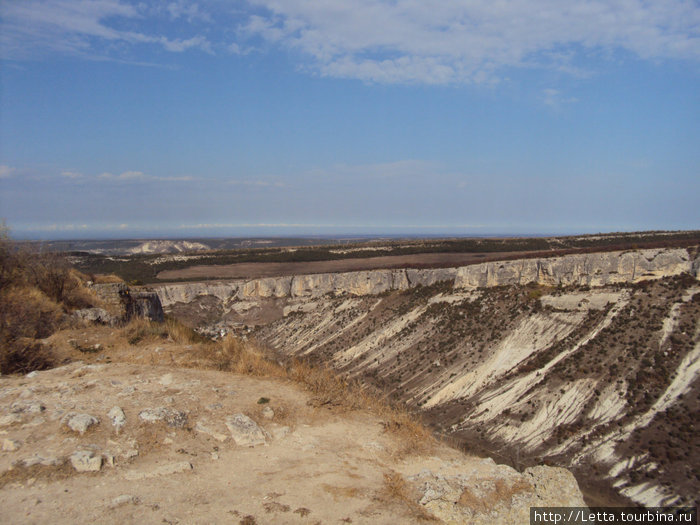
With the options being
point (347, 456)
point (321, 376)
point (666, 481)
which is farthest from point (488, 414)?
point (347, 456)

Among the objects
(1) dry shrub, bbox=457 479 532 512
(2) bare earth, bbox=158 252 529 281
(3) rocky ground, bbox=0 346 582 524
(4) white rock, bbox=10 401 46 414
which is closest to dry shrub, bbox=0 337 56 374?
(3) rocky ground, bbox=0 346 582 524

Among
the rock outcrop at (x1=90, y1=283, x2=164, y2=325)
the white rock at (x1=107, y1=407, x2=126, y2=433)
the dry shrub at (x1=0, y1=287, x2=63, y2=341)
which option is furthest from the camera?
the rock outcrop at (x1=90, y1=283, x2=164, y2=325)

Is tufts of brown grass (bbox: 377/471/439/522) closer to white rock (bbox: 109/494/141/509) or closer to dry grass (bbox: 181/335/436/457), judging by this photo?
dry grass (bbox: 181/335/436/457)

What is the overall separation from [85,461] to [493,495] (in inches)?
205

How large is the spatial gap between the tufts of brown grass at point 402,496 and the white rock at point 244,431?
2039mm

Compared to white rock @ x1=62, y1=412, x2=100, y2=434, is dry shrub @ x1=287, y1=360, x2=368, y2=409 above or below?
below

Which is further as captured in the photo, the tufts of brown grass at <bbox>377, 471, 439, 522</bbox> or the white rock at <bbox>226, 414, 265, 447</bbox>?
the white rock at <bbox>226, 414, 265, 447</bbox>

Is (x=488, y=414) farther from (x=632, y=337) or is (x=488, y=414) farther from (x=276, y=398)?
(x=276, y=398)

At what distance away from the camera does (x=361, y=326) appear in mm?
46281

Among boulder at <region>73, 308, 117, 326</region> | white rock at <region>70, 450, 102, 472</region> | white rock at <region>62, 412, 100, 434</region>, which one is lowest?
white rock at <region>70, 450, 102, 472</region>

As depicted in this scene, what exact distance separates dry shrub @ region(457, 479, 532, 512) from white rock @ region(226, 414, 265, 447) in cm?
306

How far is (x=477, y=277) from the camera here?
4372 cm

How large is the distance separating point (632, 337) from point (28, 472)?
29766 millimetres

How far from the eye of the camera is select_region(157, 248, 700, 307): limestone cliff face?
33062 mm
